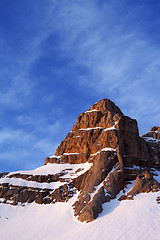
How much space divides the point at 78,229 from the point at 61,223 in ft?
30.3

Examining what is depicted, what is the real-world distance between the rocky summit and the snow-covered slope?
2.47 metres

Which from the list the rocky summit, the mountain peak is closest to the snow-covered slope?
the rocky summit

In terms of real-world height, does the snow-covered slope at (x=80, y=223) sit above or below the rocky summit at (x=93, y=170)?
below

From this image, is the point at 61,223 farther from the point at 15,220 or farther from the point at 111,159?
the point at 111,159

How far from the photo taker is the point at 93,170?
8100 centimetres

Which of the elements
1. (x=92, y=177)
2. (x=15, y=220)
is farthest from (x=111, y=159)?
(x=15, y=220)

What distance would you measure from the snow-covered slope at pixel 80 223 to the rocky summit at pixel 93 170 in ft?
8.10

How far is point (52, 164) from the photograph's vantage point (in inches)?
3949

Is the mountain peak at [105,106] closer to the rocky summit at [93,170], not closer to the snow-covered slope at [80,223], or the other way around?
the rocky summit at [93,170]

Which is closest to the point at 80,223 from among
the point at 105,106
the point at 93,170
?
the point at 93,170

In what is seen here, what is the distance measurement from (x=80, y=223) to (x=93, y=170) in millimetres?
18694

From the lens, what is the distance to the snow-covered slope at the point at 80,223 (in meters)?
54.9

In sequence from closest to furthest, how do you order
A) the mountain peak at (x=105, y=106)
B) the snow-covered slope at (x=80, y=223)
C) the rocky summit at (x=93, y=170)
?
1. the snow-covered slope at (x=80, y=223)
2. the rocky summit at (x=93, y=170)
3. the mountain peak at (x=105, y=106)

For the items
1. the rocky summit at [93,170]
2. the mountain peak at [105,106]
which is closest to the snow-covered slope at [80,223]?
the rocky summit at [93,170]
